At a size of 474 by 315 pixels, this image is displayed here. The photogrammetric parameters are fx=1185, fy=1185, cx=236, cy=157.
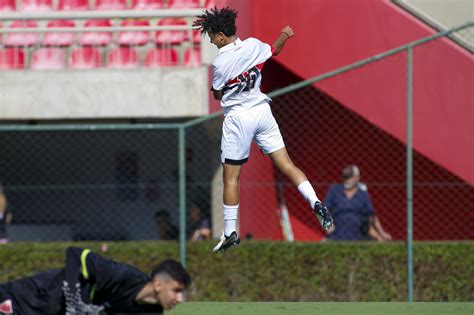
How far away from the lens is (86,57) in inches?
547

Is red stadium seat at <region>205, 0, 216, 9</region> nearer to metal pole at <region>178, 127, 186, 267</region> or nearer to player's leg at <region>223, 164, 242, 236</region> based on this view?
metal pole at <region>178, 127, 186, 267</region>

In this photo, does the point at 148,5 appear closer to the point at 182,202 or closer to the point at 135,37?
the point at 135,37

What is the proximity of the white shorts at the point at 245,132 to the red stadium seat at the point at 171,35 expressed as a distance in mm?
4790

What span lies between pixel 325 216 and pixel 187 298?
12.3ft

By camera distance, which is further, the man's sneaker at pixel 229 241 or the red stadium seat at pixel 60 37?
the red stadium seat at pixel 60 37

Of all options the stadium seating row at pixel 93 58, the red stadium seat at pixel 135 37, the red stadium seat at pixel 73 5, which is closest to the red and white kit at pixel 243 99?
the stadium seating row at pixel 93 58

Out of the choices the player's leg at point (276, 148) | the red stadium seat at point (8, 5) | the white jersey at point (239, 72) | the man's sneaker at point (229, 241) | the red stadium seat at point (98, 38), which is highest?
the red stadium seat at point (8, 5)

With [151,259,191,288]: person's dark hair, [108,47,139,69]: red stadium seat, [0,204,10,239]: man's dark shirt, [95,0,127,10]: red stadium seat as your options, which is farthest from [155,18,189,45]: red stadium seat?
[151,259,191,288]: person's dark hair

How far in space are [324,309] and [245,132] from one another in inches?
62.4

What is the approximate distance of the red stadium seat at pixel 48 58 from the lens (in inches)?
546

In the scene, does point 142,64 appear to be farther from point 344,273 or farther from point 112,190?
point 344,273

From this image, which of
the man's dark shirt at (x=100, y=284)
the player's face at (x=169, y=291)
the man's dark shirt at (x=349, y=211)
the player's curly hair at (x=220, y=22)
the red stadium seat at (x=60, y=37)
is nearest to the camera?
the player's face at (x=169, y=291)

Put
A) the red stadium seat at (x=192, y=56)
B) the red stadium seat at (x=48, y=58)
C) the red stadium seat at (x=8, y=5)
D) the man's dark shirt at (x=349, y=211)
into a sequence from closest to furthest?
the man's dark shirt at (x=349, y=211)
the red stadium seat at (x=192, y=56)
the red stadium seat at (x=48, y=58)
the red stadium seat at (x=8, y=5)

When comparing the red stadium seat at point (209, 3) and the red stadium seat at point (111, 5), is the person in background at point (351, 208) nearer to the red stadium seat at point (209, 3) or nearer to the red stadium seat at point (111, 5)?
the red stadium seat at point (209, 3)
